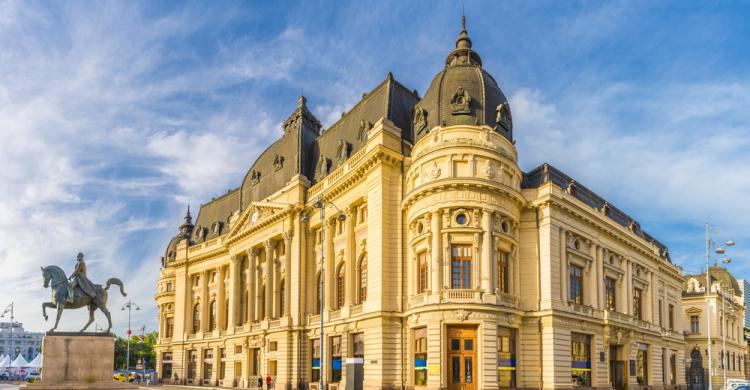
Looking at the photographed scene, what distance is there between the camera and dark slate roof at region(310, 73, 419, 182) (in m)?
52.8

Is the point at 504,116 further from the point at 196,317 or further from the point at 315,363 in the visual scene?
the point at 196,317

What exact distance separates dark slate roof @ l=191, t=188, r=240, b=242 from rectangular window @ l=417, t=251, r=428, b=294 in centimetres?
3773

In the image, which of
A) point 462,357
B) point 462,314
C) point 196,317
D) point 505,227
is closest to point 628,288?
point 505,227

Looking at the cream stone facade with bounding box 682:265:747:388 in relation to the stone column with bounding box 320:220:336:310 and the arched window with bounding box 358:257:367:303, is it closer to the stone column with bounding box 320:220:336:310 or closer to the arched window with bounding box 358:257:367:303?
the arched window with bounding box 358:257:367:303

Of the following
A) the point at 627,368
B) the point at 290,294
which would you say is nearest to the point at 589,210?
the point at 627,368

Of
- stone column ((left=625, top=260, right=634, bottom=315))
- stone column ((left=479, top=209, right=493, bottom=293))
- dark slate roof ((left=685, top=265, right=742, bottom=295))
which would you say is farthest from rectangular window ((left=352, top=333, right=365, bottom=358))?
dark slate roof ((left=685, top=265, right=742, bottom=295))

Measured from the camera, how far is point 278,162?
222ft

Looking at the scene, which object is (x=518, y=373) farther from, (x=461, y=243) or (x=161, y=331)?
(x=161, y=331)

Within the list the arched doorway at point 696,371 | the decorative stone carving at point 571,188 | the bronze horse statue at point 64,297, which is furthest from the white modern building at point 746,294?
the bronze horse statue at point 64,297

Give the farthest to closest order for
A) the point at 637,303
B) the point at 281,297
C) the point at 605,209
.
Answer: the point at 637,303
the point at 281,297
the point at 605,209

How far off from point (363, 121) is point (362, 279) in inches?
508

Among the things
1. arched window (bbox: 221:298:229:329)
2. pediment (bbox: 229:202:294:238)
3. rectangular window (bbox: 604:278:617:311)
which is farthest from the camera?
arched window (bbox: 221:298:229:329)

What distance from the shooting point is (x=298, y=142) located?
6494 cm

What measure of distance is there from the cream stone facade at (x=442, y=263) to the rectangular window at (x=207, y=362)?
7.10 m
